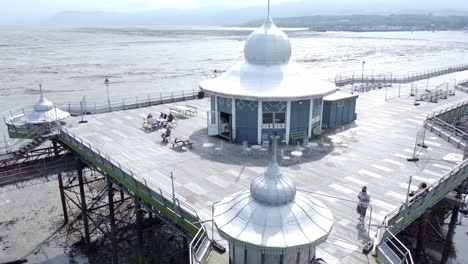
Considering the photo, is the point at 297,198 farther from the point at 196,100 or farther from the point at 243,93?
the point at 196,100

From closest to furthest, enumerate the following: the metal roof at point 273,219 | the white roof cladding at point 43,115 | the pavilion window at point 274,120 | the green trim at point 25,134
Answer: the metal roof at point 273,219
the pavilion window at point 274,120
the green trim at point 25,134
the white roof cladding at point 43,115

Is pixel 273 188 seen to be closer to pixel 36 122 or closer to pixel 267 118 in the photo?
pixel 267 118

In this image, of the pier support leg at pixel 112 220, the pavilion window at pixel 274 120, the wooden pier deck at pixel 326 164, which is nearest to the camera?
the wooden pier deck at pixel 326 164

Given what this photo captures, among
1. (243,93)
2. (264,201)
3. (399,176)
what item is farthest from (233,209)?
(243,93)

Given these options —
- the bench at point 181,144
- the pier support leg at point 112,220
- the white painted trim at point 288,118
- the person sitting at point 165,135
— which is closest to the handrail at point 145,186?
the pier support leg at point 112,220

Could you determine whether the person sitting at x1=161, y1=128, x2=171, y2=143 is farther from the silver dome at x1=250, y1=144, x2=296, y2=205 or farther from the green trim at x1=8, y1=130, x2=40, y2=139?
the silver dome at x1=250, y1=144, x2=296, y2=205

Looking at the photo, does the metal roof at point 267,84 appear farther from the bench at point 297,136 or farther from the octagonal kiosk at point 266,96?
the bench at point 297,136
